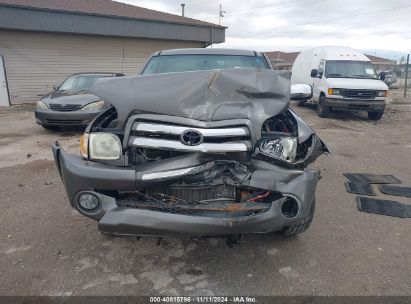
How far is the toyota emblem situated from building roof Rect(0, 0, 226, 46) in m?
14.6

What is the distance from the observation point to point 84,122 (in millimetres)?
8039

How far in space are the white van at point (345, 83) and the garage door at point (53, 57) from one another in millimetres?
9544

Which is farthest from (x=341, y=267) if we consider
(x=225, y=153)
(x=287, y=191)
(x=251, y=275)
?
(x=225, y=153)

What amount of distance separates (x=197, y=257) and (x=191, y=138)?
119 cm

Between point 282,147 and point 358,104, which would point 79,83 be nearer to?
point 282,147

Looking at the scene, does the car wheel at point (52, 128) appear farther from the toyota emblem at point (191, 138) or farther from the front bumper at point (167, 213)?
the toyota emblem at point (191, 138)

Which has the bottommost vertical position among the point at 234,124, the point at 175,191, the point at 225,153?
the point at 175,191

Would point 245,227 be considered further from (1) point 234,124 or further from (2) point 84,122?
(2) point 84,122

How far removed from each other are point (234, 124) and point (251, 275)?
1262 millimetres

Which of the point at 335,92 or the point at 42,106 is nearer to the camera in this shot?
the point at 42,106

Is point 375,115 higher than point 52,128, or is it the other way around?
point 375,115

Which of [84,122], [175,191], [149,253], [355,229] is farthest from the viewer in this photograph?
[84,122]

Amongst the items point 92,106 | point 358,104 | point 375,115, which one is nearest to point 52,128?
point 92,106

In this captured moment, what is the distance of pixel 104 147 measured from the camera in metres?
2.72
